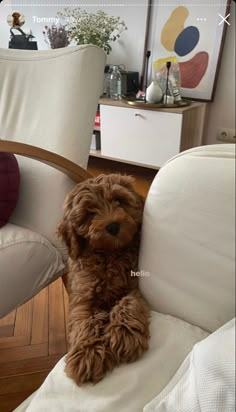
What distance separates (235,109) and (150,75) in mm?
725

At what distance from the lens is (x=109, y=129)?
2621mm

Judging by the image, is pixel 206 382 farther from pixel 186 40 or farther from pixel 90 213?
pixel 186 40

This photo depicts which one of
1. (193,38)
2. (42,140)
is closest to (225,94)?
(193,38)

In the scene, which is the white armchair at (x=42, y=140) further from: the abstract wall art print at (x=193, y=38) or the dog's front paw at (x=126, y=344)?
the abstract wall art print at (x=193, y=38)

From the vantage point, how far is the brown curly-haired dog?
0.68 m

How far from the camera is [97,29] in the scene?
263 cm

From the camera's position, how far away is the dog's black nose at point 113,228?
728 millimetres

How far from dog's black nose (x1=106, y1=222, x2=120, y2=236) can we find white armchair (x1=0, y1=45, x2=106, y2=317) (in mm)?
331

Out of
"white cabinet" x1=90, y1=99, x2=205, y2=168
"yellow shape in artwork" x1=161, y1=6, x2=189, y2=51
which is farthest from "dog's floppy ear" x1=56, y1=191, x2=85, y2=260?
"yellow shape in artwork" x1=161, y1=6, x2=189, y2=51

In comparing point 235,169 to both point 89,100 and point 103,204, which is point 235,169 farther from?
point 89,100

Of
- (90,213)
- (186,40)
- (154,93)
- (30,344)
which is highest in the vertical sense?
(186,40)

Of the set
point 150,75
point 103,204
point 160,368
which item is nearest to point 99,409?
point 160,368

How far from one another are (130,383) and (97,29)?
2.64m

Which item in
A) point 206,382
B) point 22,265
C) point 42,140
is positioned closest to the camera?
point 206,382
